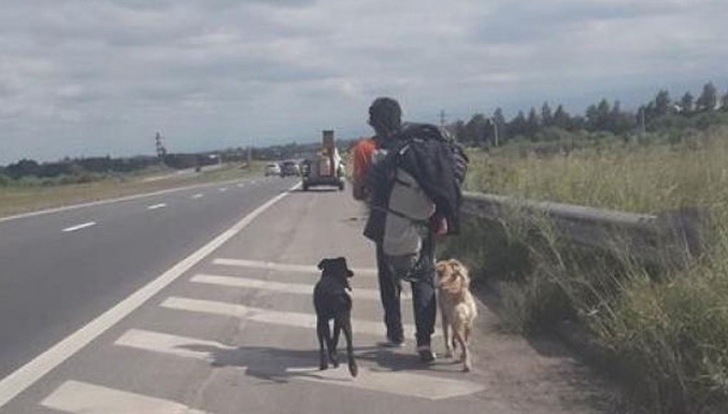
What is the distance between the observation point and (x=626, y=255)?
27.3 feet

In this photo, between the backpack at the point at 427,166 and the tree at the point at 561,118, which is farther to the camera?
the tree at the point at 561,118

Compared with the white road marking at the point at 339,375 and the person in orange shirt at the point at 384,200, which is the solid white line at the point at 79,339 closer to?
the white road marking at the point at 339,375

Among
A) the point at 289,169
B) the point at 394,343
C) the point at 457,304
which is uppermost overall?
the point at 457,304

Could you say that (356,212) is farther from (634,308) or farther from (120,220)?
(634,308)

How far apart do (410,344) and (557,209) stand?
2.55 m

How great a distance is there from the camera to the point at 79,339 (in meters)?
10.2

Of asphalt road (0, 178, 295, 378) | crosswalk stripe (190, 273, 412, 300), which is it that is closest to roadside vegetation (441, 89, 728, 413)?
crosswalk stripe (190, 273, 412, 300)

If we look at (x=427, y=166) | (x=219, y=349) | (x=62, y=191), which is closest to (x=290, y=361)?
(x=219, y=349)

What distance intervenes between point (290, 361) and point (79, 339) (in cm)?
241

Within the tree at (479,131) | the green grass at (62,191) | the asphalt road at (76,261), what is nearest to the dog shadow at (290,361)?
the asphalt road at (76,261)

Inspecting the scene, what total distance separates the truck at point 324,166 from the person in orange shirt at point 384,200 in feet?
142

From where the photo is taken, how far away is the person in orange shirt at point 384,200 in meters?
8.59

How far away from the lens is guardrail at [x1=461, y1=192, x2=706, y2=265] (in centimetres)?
752

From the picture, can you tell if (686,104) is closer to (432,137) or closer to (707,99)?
(707,99)
